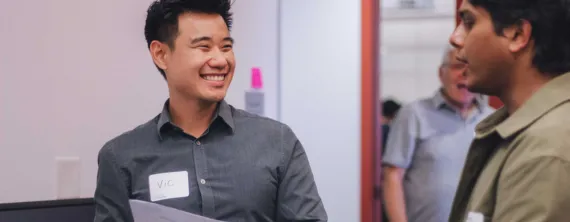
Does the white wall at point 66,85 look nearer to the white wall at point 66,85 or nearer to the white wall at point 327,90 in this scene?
the white wall at point 66,85

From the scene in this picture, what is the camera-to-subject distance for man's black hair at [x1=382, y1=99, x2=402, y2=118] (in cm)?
308

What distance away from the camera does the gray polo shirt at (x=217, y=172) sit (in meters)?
1.53

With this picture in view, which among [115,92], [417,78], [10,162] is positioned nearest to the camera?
[10,162]

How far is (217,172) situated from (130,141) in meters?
0.23

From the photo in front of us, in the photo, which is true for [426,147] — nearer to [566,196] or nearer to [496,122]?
[496,122]

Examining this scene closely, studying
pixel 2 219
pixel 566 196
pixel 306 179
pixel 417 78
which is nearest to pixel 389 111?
pixel 417 78

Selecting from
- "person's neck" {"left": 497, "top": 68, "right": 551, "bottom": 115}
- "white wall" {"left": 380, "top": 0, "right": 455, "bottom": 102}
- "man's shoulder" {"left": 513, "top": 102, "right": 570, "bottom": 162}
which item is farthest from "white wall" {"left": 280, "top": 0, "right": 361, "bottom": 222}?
"man's shoulder" {"left": 513, "top": 102, "right": 570, "bottom": 162}

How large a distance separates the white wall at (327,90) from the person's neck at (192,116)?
1046 mm

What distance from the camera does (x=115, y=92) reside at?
7.14 feet

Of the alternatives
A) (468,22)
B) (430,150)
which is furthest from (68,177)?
(468,22)

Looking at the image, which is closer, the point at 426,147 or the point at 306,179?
the point at 306,179

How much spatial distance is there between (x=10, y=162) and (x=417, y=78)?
285 centimetres

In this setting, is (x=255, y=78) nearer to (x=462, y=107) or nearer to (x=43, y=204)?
(x=462, y=107)

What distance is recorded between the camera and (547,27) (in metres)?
1.04
